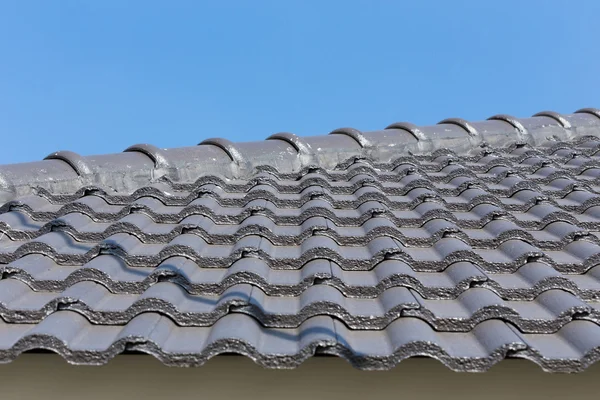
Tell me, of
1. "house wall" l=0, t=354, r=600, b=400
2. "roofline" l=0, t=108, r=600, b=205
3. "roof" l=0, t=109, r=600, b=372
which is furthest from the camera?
"roofline" l=0, t=108, r=600, b=205

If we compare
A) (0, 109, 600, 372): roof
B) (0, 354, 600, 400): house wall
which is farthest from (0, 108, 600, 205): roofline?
(0, 354, 600, 400): house wall

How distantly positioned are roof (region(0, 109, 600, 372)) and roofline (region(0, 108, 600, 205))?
0.02 meters

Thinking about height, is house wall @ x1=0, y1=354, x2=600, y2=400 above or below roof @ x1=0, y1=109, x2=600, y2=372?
below

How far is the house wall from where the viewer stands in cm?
203

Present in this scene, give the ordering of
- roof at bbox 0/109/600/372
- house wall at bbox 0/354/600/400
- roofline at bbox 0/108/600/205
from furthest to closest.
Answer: roofline at bbox 0/108/600/205 < house wall at bbox 0/354/600/400 < roof at bbox 0/109/600/372

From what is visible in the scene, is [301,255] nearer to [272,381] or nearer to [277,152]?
[272,381]

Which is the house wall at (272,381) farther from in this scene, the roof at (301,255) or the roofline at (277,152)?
the roofline at (277,152)

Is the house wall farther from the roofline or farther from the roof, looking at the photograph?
the roofline

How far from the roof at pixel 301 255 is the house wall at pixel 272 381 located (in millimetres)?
188

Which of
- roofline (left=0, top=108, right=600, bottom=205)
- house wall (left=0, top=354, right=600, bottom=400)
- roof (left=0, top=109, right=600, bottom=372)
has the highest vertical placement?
roofline (left=0, top=108, right=600, bottom=205)

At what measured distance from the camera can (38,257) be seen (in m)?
2.48

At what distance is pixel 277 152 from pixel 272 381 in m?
2.39

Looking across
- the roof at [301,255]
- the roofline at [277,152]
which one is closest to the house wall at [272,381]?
the roof at [301,255]

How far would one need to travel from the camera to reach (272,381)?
2033 millimetres
